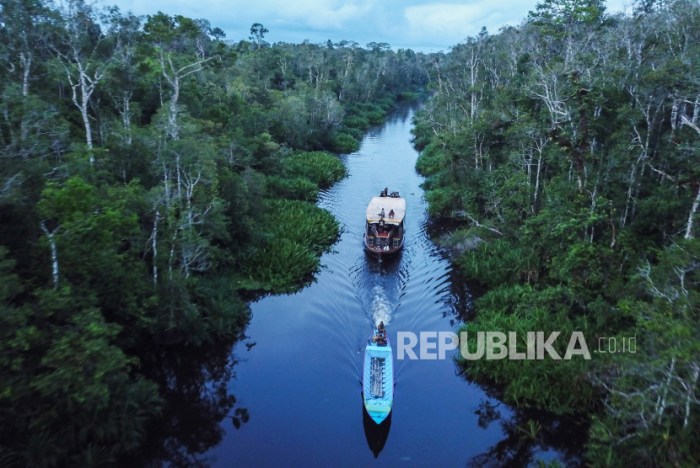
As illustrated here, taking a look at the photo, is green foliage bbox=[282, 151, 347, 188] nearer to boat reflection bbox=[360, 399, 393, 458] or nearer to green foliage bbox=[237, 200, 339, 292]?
green foliage bbox=[237, 200, 339, 292]

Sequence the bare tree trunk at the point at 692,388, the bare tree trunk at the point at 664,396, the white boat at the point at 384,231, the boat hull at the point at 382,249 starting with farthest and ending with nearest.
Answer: the white boat at the point at 384,231
the boat hull at the point at 382,249
the bare tree trunk at the point at 664,396
the bare tree trunk at the point at 692,388

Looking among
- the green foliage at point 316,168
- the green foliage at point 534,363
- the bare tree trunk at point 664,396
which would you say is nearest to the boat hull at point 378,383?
the green foliage at point 534,363

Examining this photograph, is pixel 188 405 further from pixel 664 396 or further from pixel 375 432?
pixel 664 396

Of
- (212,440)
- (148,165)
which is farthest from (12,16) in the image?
(212,440)

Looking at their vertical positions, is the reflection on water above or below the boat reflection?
above

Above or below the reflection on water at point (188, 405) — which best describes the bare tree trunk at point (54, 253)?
above

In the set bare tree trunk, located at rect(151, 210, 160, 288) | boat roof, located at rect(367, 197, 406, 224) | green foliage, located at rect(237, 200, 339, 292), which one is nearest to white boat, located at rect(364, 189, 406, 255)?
boat roof, located at rect(367, 197, 406, 224)

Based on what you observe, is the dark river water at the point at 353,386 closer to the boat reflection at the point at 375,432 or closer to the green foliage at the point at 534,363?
the boat reflection at the point at 375,432
